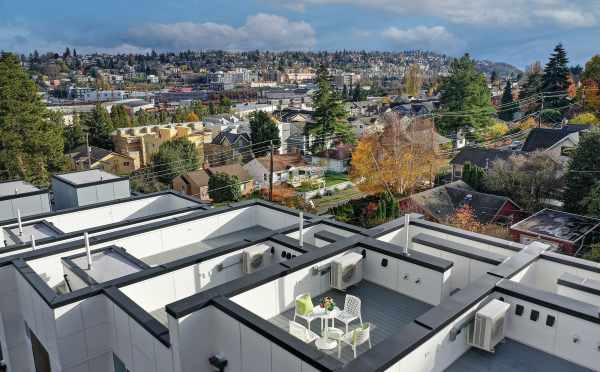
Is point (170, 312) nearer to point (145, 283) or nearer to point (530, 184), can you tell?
point (145, 283)

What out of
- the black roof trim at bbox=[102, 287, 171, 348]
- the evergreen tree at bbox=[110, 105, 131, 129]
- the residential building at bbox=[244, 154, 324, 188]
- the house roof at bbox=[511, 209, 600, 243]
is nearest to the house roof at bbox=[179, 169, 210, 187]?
the residential building at bbox=[244, 154, 324, 188]

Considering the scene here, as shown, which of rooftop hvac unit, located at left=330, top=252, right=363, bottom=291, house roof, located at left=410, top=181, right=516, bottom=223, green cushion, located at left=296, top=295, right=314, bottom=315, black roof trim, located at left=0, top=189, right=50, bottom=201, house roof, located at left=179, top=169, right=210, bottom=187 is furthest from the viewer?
house roof, located at left=179, top=169, right=210, bottom=187

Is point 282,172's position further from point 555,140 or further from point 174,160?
point 555,140

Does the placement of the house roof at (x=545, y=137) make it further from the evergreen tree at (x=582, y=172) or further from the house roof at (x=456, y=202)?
the house roof at (x=456, y=202)

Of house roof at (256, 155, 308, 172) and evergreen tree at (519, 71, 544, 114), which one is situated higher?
evergreen tree at (519, 71, 544, 114)

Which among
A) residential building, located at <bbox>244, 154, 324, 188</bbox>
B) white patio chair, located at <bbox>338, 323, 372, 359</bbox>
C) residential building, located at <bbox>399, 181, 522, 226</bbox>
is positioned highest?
white patio chair, located at <bbox>338, 323, 372, 359</bbox>

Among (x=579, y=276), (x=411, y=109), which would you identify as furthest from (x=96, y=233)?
(x=411, y=109)

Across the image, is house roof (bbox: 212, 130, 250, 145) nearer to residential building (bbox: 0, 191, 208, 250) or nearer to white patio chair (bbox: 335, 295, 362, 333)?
residential building (bbox: 0, 191, 208, 250)
